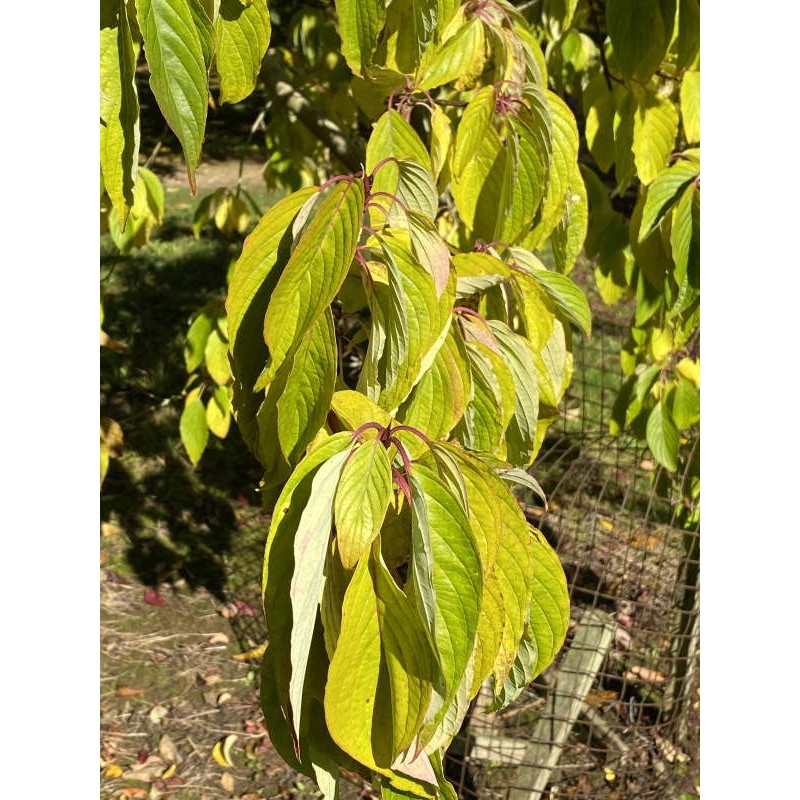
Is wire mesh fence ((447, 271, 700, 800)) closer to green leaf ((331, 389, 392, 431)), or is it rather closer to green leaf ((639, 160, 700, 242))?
green leaf ((639, 160, 700, 242))

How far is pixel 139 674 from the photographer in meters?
3.11

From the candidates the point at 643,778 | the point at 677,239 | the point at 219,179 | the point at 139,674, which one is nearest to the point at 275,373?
the point at 677,239

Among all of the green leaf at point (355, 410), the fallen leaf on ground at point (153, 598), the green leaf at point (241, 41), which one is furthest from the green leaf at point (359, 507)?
the fallen leaf on ground at point (153, 598)

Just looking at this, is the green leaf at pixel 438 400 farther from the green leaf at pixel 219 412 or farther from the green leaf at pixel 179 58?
the green leaf at pixel 219 412

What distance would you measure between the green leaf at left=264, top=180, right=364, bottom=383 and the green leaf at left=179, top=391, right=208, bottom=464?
179 cm

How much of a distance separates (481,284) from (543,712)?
71.3 inches

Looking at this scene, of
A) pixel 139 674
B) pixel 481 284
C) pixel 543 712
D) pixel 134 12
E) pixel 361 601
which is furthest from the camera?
pixel 139 674

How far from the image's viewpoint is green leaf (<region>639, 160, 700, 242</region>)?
1566 millimetres

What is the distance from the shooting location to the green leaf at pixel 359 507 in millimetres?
750

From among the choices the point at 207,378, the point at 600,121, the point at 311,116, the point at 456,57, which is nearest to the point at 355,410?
the point at 456,57

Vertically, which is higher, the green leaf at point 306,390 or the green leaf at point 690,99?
the green leaf at point 690,99

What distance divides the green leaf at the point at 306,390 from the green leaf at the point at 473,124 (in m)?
0.45

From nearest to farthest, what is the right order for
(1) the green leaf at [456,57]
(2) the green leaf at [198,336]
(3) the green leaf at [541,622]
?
(3) the green leaf at [541,622] < (1) the green leaf at [456,57] < (2) the green leaf at [198,336]

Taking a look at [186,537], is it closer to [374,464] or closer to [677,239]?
[677,239]
